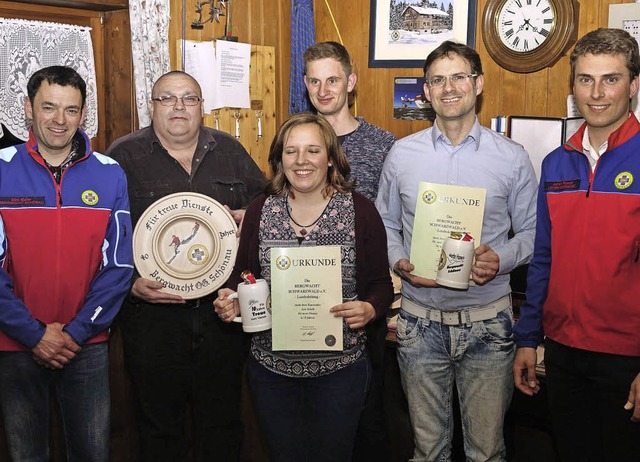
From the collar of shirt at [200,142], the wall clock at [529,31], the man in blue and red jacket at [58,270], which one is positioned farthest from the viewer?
the wall clock at [529,31]

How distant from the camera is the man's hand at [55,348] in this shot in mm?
2334

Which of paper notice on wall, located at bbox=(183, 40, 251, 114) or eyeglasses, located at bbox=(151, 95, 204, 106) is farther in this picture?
paper notice on wall, located at bbox=(183, 40, 251, 114)

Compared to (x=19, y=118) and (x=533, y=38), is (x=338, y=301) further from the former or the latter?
(x=533, y=38)

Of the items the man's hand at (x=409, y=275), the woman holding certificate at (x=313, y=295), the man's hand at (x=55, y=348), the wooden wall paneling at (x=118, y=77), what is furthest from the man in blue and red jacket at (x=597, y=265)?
the wooden wall paneling at (x=118, y=77)

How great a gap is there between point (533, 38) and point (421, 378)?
222cm

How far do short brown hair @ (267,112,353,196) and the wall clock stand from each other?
1.97 m

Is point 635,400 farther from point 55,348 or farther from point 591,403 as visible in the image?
point 55,348

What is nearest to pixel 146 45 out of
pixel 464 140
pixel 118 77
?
pixel 118 77

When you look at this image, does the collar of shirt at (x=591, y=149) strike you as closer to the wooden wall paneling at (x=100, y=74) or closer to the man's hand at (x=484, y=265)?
the man's hand at (x=484, y=265)

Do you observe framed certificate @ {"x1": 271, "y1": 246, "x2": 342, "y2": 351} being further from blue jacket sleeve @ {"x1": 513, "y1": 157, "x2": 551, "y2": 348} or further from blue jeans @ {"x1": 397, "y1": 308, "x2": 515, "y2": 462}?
blue jacket sleeve @ {"x1": 513, "y1": 157, "x2": 551, "y2": 348}

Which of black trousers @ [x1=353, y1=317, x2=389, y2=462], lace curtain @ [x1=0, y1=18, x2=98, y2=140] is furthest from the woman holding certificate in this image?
lace curtain @ [x1=0, y1=18, x2=98, y2=140]

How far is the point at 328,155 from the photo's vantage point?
2.27 metres

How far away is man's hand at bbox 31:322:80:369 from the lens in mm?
2334

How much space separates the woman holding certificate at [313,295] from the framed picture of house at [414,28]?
2.24m
